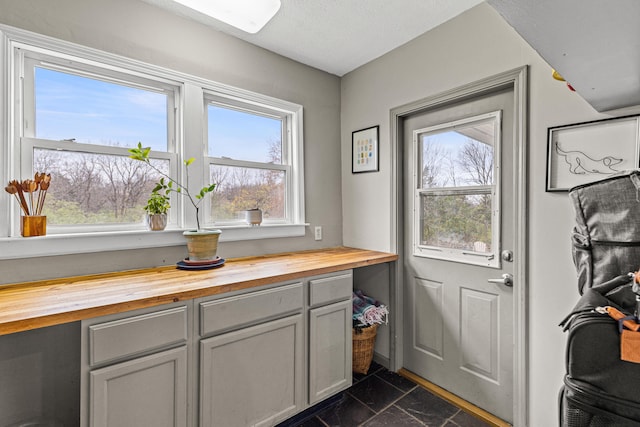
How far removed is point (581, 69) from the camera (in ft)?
2.89

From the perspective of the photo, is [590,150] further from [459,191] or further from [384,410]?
[384,410]

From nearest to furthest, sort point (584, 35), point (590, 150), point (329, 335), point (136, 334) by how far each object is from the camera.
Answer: point (584, 35) → point (136, 334) → point (590, 150) → point (329, 335)

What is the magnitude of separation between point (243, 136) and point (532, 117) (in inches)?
74.0

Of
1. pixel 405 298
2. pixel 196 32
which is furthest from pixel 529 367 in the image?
pixel 196 32

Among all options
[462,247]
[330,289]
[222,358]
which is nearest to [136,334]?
[222,358]

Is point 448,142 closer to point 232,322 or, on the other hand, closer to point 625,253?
point 625,253

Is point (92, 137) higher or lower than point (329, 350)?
higher

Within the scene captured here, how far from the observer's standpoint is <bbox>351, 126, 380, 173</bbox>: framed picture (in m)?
2.51

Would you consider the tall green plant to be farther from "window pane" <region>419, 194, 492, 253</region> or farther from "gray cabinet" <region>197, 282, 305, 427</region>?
"window pane" <region>419, 194, 492, 253</region>

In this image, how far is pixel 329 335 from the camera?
1977mm

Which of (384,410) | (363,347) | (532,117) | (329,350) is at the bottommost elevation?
(384,410)

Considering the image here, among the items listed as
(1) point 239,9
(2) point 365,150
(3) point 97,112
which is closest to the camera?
(1) point 239,9

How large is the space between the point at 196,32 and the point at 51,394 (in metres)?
2.22

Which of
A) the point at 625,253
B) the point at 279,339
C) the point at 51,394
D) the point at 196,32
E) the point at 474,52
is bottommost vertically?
the point at 51,394
